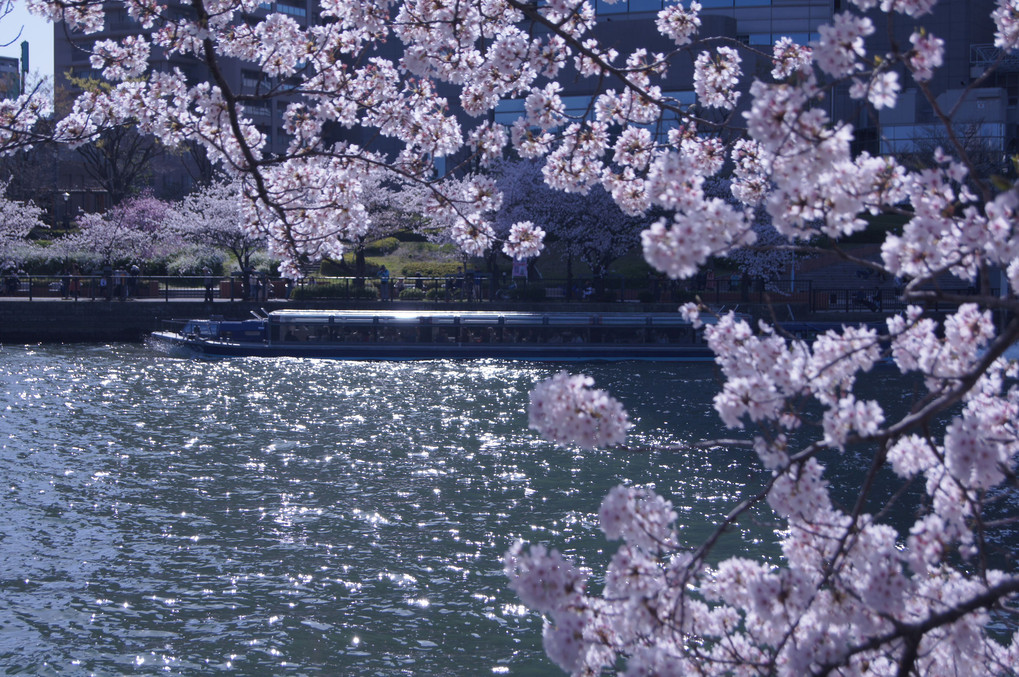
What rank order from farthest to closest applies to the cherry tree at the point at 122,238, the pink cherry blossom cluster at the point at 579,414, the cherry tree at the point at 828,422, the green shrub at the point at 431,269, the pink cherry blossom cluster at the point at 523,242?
the green shrub at the point at 431,269 → the cherry tree at the point at 122,238 → the pink cherry blossom cluster at the point at 523,242 → the pink cherry blossom cluster at the point at 579,414 → the cherry tree at the point at 828,422

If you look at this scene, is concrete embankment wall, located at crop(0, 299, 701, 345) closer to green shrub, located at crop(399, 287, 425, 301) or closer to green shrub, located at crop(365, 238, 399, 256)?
green shrub, located at crop(399, 287, 425, 301)

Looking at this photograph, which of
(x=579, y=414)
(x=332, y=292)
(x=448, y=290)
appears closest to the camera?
(x=579, y=414)

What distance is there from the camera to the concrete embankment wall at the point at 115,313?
117 ft

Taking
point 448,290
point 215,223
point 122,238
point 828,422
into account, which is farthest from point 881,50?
point 828,422

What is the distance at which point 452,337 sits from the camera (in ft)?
104

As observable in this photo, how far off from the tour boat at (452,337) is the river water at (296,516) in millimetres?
5682

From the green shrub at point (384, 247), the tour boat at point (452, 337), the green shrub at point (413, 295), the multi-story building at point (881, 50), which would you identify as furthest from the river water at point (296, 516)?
the green shrub at point (384, 247)

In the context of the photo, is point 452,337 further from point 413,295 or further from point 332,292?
point 332,292

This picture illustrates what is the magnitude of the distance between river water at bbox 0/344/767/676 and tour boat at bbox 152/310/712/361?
5.68 m

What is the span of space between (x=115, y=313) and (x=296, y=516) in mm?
25920

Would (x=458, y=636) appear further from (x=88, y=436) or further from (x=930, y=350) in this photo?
(x=88, y=436)

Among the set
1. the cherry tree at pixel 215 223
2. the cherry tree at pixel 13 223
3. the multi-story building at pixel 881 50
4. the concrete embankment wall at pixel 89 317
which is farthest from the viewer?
the multi-story building at pixel 881 50

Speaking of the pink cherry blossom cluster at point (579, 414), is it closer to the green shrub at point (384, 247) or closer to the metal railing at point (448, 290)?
the metal railing at point (448, 290)

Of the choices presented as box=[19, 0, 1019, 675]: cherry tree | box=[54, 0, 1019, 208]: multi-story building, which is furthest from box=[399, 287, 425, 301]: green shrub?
box=[19, 0, 1019, 675]: cherry tree
